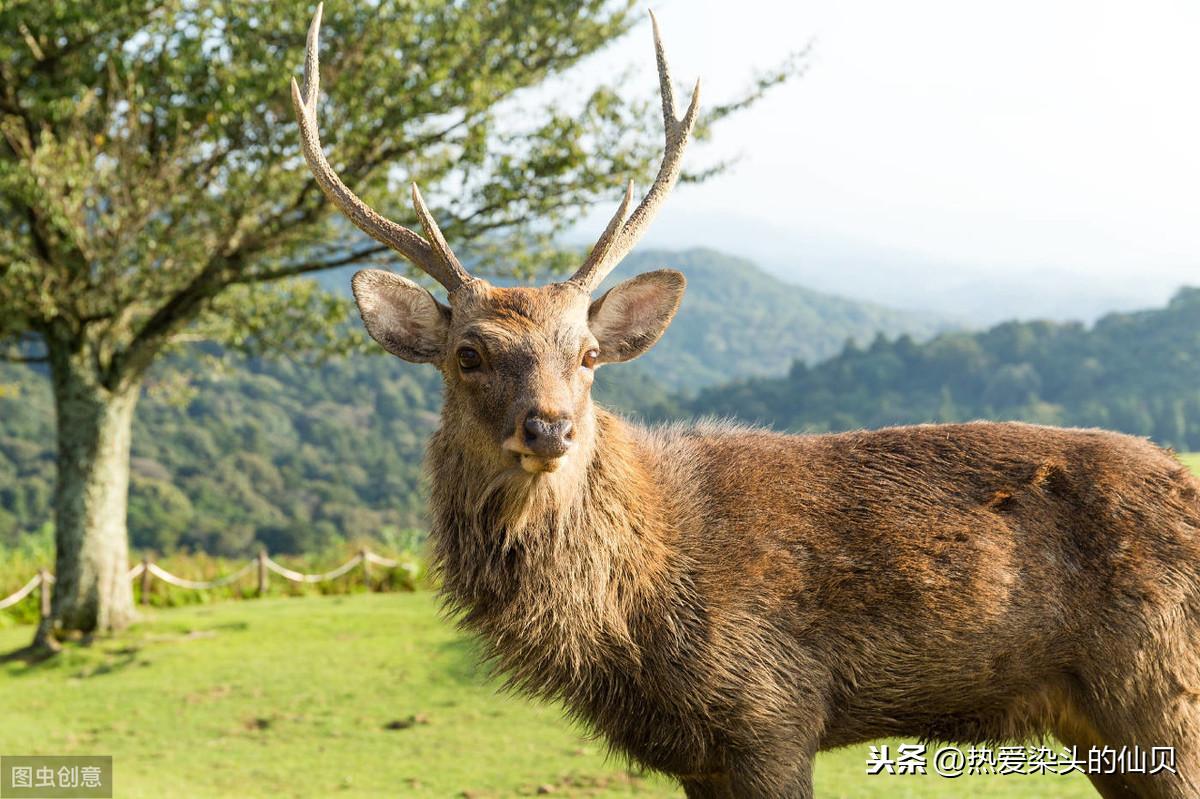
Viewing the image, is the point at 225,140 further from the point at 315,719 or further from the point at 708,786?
the point at 708,786

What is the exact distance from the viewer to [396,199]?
1202cm

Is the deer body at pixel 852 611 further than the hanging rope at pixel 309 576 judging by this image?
No

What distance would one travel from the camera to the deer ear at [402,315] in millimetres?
4090

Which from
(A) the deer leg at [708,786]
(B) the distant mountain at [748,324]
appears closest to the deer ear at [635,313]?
(A) the deer leg at [708,786]

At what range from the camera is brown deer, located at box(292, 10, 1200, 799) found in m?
3.83

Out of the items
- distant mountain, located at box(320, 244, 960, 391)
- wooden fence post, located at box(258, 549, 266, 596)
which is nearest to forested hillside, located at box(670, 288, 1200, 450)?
wooden fence post, located at box(258, 549, 266, 596)

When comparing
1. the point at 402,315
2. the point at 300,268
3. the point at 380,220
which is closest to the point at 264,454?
the point at 300,268

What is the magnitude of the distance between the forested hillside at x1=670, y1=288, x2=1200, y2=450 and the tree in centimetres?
4500

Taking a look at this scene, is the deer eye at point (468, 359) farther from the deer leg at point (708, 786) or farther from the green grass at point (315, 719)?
the deer leg at point (708, 786)

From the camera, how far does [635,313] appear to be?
13.7ft

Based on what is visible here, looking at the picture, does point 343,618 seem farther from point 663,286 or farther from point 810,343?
point 810,343

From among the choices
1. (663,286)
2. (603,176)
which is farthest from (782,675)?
(603,176)

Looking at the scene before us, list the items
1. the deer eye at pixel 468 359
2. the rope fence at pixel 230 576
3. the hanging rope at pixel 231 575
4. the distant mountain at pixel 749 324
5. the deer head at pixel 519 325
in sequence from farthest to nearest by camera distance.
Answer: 1. the distant mountain at pixel 749 324
2. the hanging rope at pixel 231 575
3. the rope fence at pixel 230 576
4. the deer eye at pixel 468 359
5. the deer head at pixel 519 325

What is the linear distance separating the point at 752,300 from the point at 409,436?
103 m
